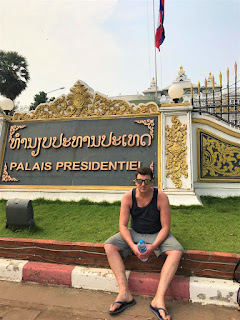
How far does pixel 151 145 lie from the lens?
511cm

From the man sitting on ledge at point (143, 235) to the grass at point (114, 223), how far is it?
19.2 inches

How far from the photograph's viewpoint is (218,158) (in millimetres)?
5156

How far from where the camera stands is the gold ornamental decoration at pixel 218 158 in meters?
5.10

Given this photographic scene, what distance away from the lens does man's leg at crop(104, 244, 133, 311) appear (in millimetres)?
2109

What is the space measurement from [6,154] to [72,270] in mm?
4449

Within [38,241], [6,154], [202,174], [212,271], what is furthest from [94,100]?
[212,271]

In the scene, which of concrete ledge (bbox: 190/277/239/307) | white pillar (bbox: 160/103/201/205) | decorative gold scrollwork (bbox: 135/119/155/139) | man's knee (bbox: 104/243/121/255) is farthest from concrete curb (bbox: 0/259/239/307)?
decorative gold scrollwork (bbox: 135/119/155/139)

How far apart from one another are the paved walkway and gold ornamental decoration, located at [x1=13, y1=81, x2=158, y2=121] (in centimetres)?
405

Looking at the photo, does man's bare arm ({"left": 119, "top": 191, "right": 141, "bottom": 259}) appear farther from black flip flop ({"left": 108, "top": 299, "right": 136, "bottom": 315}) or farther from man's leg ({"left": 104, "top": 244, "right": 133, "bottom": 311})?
black flip flop ({"left": 108, "top": 299, "right": 136, "bottom": 315})

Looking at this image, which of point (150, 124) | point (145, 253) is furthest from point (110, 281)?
point (150, 124)

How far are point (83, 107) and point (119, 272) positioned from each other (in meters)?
4.35

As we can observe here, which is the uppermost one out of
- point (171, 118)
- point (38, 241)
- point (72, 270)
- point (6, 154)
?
point (171, 118)

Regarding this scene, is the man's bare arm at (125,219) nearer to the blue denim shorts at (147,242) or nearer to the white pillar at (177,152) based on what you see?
the blue denim shorts at (147,242)

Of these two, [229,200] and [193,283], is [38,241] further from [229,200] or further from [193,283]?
[229,200]
